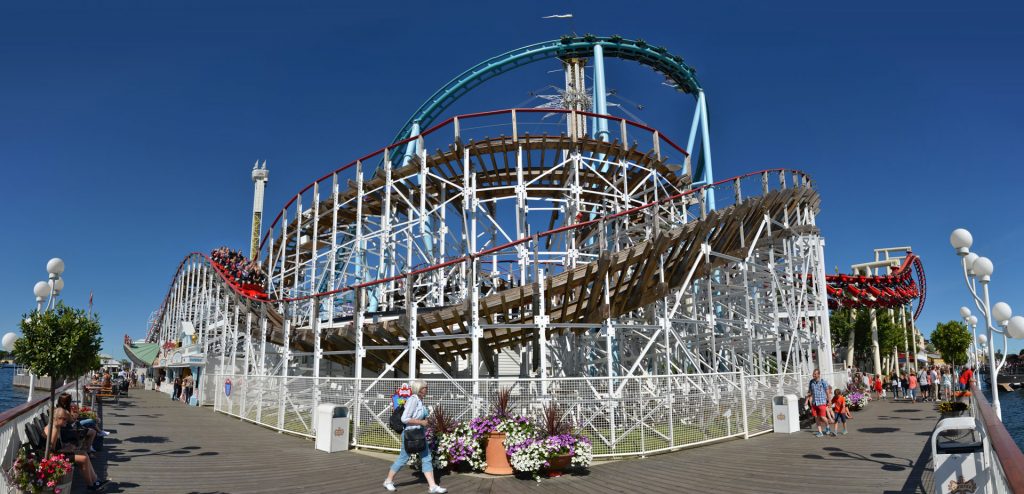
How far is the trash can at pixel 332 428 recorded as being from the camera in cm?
1128

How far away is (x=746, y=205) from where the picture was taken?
1606 centimetres

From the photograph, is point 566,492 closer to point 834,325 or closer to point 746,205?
point 746,205

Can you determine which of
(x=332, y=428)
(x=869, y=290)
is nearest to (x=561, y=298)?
(x=332, y=428)

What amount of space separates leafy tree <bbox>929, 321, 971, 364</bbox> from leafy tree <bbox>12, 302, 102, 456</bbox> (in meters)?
66.4

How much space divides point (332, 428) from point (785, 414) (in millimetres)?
9581

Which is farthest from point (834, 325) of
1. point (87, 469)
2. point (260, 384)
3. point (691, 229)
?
point (87, 469)

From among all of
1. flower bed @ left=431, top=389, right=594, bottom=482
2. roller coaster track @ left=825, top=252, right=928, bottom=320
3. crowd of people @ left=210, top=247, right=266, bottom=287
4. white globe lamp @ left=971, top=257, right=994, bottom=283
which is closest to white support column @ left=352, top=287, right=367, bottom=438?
flower bed @ left=431, top=389, right=594, bottom=482

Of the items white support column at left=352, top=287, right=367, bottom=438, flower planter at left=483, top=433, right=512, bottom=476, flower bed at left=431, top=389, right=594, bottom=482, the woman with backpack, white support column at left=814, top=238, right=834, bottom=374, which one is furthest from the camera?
white support column at left=814, top=238, right=834, bottom=374

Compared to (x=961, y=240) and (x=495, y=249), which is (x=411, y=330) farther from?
(x=961, y=240)

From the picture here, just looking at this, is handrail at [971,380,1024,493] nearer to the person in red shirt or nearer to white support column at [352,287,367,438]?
white support column at [352,287,367,438]

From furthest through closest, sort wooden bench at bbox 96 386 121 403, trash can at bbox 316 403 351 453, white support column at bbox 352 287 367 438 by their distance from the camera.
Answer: wooden bench at bbox 96 386 121 403 → white support column at bbox 352 287 367 438 → trash can at bbox 316 403 351 453

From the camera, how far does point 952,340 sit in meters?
57.4

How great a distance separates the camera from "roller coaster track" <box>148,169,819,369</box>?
44.5 feet

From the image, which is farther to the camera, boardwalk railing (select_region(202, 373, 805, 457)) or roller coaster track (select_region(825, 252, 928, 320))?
roller coaster track (select_region(825, 252, 928, 320))
